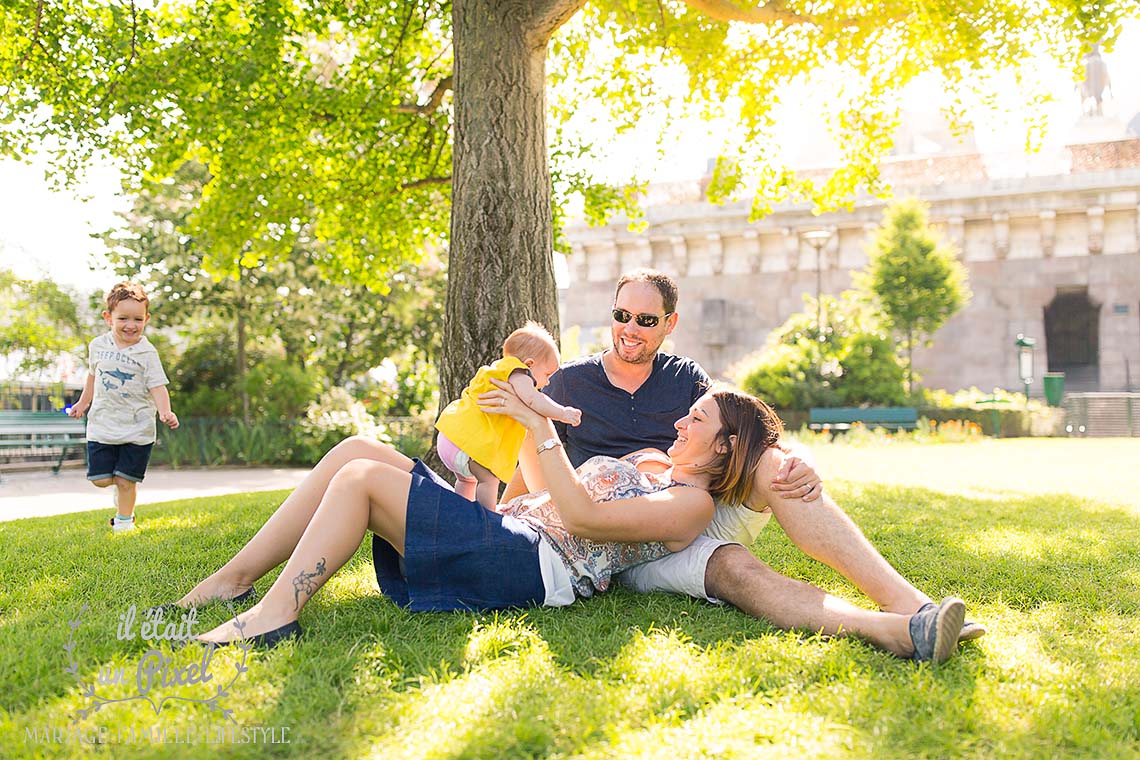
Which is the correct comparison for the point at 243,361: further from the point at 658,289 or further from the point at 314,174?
the point at 658,289

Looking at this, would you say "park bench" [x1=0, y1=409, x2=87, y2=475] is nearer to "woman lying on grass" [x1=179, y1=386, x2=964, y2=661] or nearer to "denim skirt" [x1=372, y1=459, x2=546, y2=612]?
"woman lying on grass" [x1=179, y1=386, x2=964, y2=661]

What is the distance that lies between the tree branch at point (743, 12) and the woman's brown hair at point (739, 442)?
6.23m

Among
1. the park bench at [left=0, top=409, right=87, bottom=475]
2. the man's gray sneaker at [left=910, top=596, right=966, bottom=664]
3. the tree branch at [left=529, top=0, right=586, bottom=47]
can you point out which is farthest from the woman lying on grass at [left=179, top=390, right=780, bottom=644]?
the park bench at [left=0, top=409, right=87, bottom=475]

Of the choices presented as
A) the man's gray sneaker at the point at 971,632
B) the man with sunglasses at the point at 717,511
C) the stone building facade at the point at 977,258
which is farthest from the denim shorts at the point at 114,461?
the stone building facade at the point at 977,258

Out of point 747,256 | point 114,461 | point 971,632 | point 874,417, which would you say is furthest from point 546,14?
point 747,256

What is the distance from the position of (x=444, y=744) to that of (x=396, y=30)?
9655 millimetres

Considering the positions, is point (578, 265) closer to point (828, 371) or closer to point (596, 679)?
point (828, 371)

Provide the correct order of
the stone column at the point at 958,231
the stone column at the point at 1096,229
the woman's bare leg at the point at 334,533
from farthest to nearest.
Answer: the stone column at the point at 958,231, the stone column at the point at 1096,229, the woman's bare leg at the point at 334,533

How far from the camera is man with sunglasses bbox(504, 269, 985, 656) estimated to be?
11.5 ft

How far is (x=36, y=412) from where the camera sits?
1493 centimetres

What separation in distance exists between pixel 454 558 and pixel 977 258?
31.6 meters

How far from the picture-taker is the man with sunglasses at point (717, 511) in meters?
3.50

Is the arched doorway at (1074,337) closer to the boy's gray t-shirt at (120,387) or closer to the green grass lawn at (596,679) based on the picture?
the green grass lawn at (596,679)

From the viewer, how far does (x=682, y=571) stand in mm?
3932
